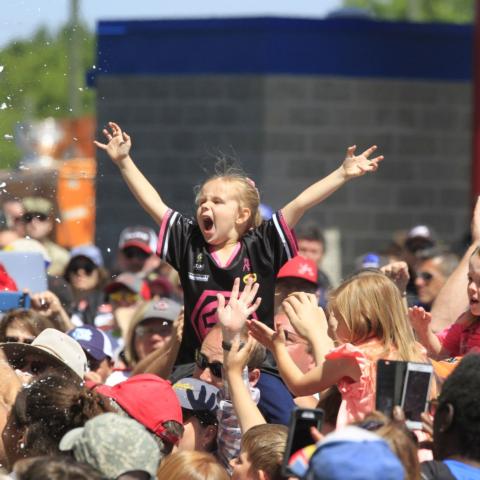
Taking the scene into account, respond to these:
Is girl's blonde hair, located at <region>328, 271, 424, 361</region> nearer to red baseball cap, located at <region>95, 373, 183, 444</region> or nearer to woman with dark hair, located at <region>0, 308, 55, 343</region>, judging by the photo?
red baseball cap, located at <region>95, 373, 183, 444</region>

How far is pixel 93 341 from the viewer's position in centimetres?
638

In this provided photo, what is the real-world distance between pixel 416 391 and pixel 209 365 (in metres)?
1.46

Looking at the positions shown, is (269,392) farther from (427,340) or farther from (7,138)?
(7,138)

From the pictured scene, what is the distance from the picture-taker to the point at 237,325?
15.4 feet

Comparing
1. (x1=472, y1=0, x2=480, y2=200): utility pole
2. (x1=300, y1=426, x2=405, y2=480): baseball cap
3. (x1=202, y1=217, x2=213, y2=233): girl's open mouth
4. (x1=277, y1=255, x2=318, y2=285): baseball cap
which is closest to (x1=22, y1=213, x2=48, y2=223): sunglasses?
(x1=277, y1=255, x2=318, y2=285): baseball cap

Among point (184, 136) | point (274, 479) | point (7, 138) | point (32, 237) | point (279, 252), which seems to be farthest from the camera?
point (184, 136)

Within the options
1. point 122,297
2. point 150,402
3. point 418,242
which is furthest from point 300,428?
point 418,242

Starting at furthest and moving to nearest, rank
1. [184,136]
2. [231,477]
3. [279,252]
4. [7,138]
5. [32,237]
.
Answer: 1. [184,136]
2. [32,237]
3. [7,138]
4. [279,252]
5. [231,477]

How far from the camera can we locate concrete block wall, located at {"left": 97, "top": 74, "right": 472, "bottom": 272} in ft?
45.9

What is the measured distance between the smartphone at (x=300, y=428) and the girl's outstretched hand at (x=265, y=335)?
3.18 feet

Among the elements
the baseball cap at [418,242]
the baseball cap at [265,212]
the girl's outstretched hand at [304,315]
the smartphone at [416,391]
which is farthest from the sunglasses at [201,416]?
the baseball cap at [418,242]

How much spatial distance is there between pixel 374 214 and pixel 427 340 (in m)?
9.39

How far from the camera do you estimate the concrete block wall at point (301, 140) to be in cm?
1398

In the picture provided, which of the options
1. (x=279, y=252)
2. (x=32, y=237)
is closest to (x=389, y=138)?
(x=32, y=237)
